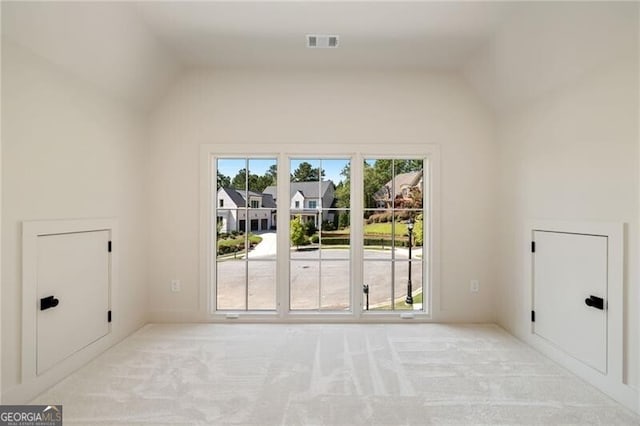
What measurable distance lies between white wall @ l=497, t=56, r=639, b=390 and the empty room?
0.02 metres

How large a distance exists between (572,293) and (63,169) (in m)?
3.88

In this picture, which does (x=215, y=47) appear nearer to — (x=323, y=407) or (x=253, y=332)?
(x=253, y=332)

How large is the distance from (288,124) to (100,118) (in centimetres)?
165

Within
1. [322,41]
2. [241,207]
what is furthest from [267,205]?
[322,41]

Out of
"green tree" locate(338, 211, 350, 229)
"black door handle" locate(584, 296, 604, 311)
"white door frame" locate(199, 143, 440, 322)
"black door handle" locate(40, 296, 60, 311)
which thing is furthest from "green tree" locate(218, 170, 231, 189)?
"black door handle" locate(584, 296, 604, 311)

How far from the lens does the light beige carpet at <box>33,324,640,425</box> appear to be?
1787 millimetres

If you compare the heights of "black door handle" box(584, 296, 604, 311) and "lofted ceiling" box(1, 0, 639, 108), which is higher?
"lofted ceiling" box(1, 0, 639, 108)

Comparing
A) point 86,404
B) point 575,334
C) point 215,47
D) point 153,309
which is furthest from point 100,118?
point 575,334

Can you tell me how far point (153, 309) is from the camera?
3.20 meters

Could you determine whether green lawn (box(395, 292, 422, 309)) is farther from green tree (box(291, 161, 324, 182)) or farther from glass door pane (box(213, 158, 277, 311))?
green tree (box(291, 161, 324, 182))

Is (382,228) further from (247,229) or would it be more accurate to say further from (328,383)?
(328,383)

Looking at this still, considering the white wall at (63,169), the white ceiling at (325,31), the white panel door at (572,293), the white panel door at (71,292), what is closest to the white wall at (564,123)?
the white panel door at (572,293)

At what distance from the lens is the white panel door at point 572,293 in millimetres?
2076

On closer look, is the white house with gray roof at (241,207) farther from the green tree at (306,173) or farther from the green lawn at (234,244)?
the green tree at (306,173)
